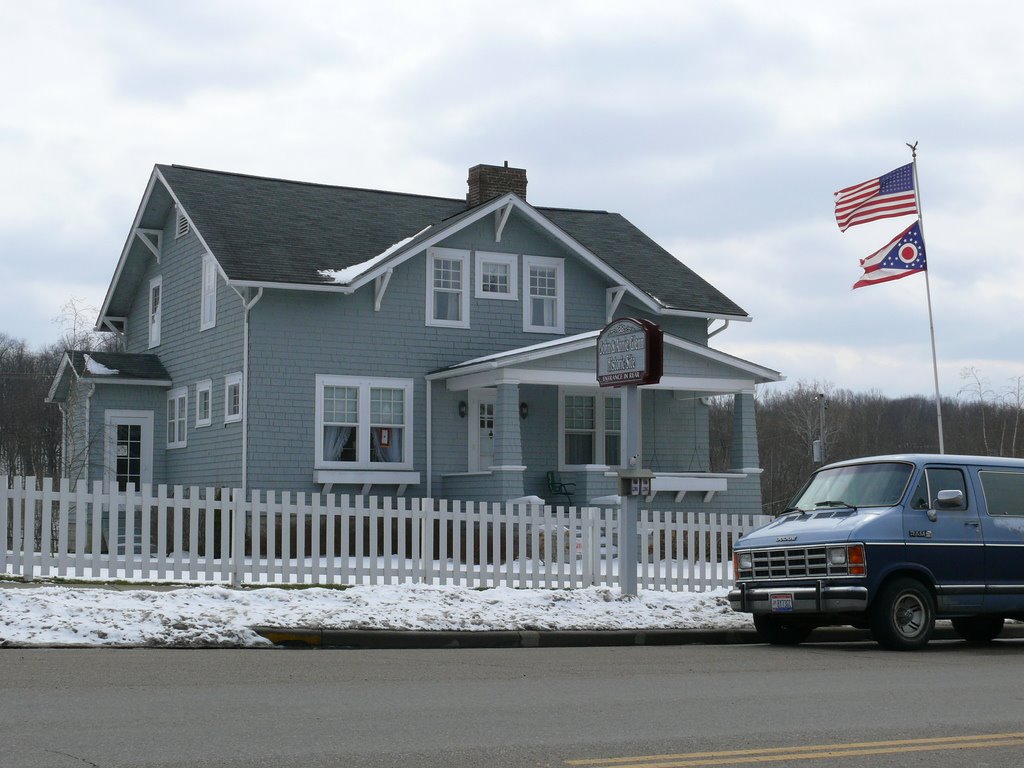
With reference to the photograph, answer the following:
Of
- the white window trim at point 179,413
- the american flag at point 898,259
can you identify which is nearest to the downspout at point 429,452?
the white window trim at point 179,413

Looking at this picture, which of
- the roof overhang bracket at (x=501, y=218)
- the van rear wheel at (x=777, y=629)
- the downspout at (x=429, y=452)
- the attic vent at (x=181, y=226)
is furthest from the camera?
the attic vent at (x=181, y=226)

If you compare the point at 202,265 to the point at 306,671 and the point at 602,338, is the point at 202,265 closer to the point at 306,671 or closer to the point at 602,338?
the point at 602,338

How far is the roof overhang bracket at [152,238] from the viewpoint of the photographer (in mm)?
30183

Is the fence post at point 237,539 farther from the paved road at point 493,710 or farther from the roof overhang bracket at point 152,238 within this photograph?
the roof overhang bracket at point 152,238

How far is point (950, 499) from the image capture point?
44.6 feet

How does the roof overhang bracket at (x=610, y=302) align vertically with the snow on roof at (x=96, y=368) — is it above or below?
above

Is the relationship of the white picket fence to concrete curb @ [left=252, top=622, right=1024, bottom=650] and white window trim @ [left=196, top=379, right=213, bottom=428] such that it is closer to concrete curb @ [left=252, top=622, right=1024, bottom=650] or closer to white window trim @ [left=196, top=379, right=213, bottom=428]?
concrete curb @ [left=252, top=622, right=1024, bottom=650]

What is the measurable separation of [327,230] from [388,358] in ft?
10.5

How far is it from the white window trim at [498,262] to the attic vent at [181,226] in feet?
20.8

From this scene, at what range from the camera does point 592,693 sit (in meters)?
9.53

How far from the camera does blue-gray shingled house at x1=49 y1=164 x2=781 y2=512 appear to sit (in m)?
25.1

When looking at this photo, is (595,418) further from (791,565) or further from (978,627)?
(791,565)

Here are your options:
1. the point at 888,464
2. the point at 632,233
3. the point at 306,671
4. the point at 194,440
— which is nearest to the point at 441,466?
the point at 194,440

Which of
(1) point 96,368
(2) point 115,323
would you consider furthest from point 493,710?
(2) point 115,323
